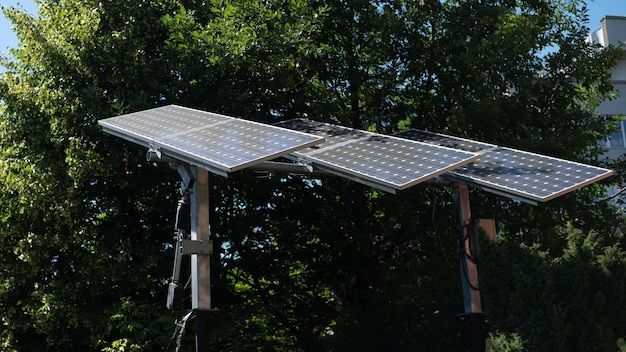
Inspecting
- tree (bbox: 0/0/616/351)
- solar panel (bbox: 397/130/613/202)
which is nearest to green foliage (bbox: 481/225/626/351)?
solar panel (bbox: 397/130/613/202)

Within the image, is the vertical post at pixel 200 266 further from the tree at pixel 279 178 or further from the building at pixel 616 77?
the building at pixel 616 77

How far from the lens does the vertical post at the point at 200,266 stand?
25.3 feet

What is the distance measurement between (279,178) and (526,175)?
6990 millimetres

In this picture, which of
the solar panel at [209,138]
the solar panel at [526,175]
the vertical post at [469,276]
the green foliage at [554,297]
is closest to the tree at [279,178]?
the vertical post at [469,276]

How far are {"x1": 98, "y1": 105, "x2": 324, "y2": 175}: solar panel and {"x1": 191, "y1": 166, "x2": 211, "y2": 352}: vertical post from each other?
1.13 feet

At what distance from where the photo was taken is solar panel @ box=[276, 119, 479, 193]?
7.91 meters

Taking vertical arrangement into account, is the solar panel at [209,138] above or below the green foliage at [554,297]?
above

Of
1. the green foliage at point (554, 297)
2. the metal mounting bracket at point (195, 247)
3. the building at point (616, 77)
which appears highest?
the building at point (616, 77)

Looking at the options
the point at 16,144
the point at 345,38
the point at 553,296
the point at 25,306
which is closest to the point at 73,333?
the point at 25,306

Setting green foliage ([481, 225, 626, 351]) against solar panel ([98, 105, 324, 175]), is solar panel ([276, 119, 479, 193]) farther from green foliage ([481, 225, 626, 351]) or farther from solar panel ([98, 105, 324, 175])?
green foliage ([481, 225, 626, 351])

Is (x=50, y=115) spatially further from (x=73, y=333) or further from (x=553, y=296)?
(x=553, y=296)

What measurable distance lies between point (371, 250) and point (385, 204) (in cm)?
107

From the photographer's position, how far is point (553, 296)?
8.20m

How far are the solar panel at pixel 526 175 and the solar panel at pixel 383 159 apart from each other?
0.39m
